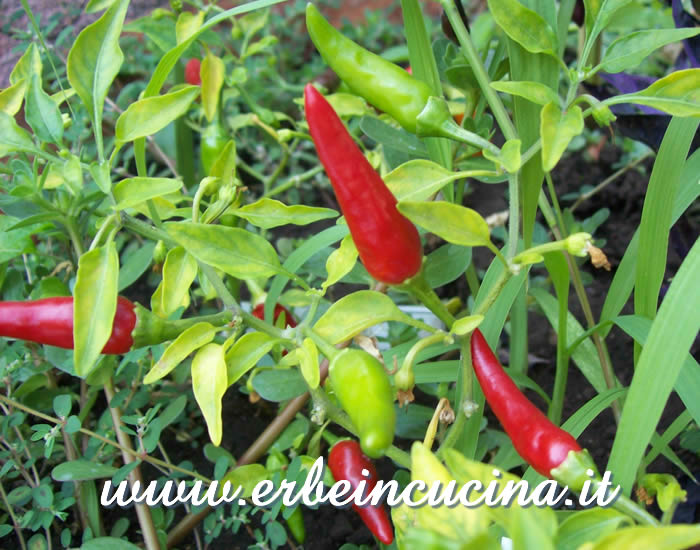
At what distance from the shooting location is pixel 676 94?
61 centimetres

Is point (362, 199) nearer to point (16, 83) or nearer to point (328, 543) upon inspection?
point (16, 83)

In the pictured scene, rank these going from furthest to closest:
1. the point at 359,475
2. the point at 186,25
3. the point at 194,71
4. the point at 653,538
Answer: the point at 194,71, the point at 186,25, the point at 359,475, the point at 653,538

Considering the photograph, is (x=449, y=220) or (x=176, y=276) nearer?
(x=449, y=220)

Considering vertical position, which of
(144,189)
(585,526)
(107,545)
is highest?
(144,189)

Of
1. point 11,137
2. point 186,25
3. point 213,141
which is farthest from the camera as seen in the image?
point 213,141

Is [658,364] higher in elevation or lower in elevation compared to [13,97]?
lower

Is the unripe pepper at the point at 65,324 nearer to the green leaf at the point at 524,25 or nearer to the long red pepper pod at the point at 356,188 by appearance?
the long red pepper pod at the point at 356,188

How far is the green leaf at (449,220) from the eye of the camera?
526 millimetres

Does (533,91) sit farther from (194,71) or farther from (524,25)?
(194,71)

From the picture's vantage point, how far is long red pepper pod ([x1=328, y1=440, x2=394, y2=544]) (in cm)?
71

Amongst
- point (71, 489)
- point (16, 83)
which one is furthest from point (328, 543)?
point (16, 83)

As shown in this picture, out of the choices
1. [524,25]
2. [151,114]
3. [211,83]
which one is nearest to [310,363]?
[151,114]

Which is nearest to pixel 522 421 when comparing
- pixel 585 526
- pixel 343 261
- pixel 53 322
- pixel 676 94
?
pixel 585 526

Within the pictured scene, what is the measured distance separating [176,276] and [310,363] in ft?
0.60
